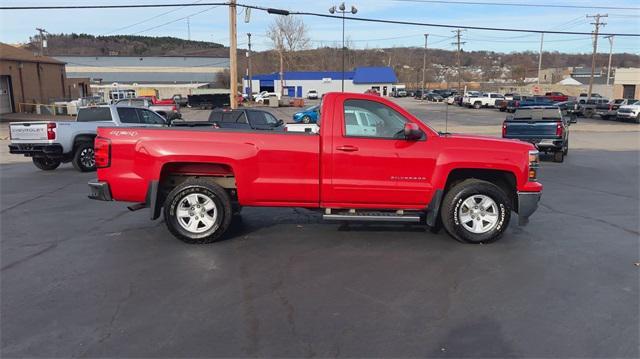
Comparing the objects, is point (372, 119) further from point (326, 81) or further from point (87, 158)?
point (326, 81)

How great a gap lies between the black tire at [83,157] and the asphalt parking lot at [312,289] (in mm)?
5275

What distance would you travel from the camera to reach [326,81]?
10388 cm

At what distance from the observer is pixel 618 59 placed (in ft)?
462

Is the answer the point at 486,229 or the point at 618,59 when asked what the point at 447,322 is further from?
the point at 618,59

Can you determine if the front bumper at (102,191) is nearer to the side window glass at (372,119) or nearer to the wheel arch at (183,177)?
the wheel arch at (183,177)

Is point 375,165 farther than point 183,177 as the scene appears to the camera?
No

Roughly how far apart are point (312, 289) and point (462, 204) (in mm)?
2506

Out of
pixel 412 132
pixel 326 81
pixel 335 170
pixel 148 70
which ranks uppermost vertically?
pixel 148 70

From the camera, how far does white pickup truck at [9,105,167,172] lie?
12.9 meters

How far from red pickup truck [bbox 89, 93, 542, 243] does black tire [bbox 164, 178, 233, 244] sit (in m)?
0.01

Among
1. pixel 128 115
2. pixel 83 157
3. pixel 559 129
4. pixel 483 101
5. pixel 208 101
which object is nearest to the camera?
pixel 83 157

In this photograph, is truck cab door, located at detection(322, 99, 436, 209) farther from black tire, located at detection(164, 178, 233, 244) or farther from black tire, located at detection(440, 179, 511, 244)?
black tire, located at detection(164, 178, 233, 244)

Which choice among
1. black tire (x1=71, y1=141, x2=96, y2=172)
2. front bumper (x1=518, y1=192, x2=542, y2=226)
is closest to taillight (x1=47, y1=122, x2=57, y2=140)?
black tire (x1=71, y1=141, x2=96, y2=172)

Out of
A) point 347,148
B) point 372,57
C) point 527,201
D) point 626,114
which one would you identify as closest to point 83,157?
point 347,148
